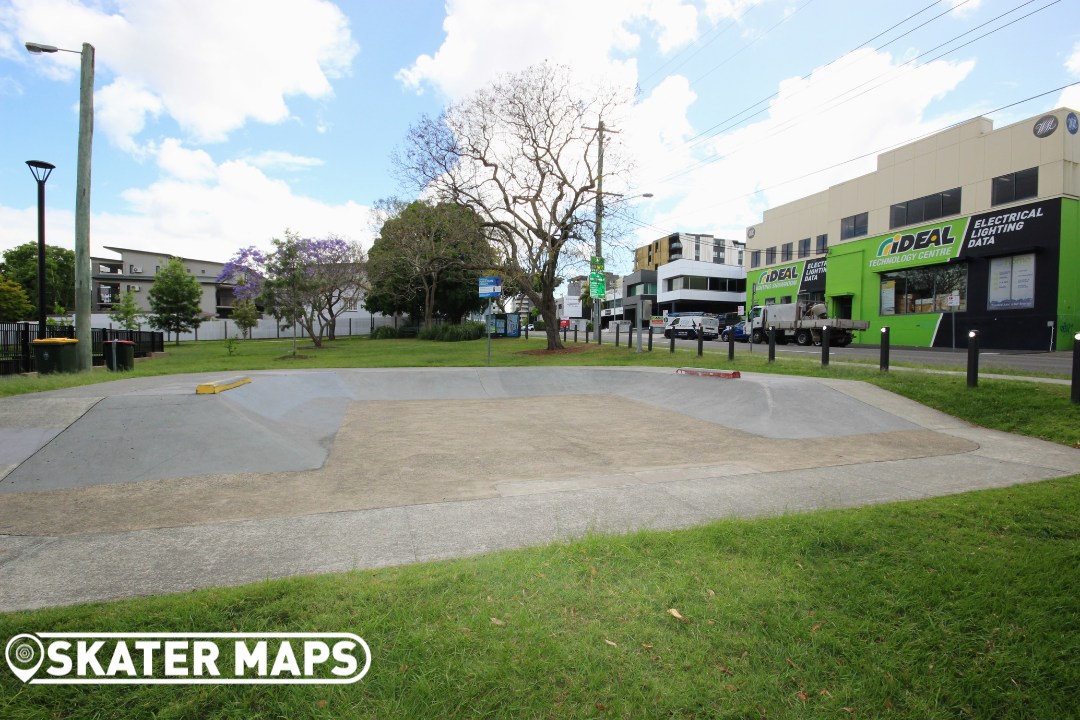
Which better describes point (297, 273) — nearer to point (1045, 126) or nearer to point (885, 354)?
point (885, 354)

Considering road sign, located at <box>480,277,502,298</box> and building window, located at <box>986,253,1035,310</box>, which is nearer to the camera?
road sign, located at <box>480,277,502,298</box>

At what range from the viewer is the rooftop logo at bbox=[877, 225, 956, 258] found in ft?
95.1

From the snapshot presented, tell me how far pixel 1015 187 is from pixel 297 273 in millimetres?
36625

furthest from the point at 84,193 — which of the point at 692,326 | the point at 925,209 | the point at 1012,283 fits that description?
the point at 925,209

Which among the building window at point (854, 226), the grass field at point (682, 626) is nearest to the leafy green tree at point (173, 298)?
the grass field at point (682, 626)

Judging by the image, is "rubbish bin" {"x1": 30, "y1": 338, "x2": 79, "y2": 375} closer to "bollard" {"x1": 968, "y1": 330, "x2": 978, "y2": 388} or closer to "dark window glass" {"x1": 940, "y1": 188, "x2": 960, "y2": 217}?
"bollard" {"x1": 968, "y1": 330, "x2": 978, "y2": 388}

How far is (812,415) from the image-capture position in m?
9.47

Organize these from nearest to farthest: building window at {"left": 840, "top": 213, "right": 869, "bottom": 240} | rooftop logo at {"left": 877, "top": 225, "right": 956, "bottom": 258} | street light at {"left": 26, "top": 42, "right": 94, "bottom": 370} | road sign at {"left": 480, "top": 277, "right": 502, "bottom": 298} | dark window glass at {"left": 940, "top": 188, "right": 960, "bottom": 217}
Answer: street light at {"left": 26, "top": 42, "right": 94, "bottom": 370} → road sign at {"left": 480, "top": 277, "right": 502, "bottom": 298} → rooftop logo at {"left": 877, "top": 225, "right": 956, "bottom": 258} → dark window glass at {"left": 940, "top": 188, "right": 960, "bottom": 217} → building window at {"left": 840, "top": 213, "right": 869, "bottom": 240}

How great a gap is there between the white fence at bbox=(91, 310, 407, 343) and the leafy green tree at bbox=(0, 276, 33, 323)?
7.23 metres

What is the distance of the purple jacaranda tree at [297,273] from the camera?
90.7 feet

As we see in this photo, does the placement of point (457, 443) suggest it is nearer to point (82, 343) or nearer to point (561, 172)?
point (82, 343)

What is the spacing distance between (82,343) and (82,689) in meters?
13.5

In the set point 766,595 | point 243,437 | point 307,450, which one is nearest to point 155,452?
point 243,437

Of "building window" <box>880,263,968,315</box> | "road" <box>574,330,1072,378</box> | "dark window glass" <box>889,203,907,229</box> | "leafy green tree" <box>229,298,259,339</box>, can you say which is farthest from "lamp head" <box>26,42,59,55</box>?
"dark window glass" <box>889,203,907,229</box>
